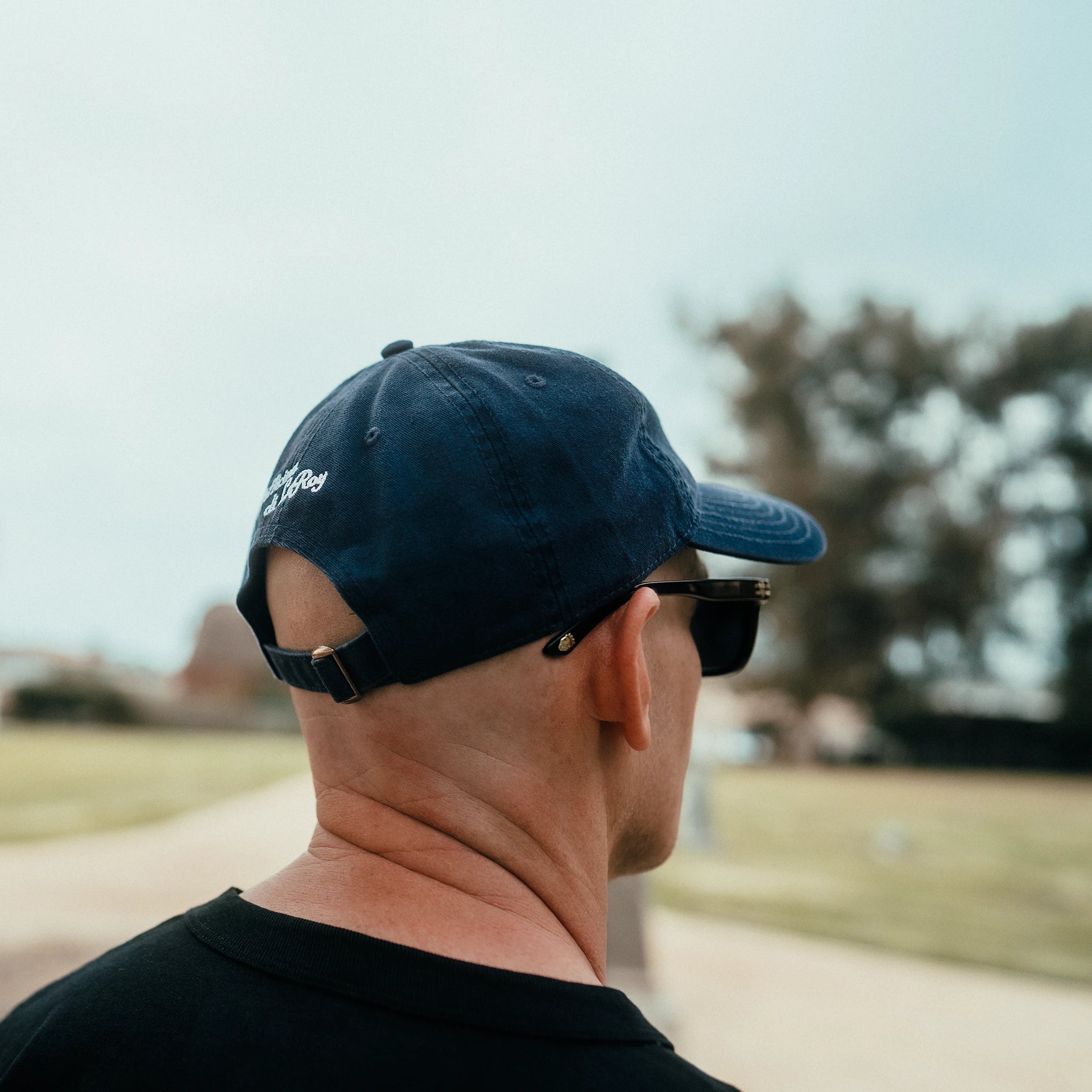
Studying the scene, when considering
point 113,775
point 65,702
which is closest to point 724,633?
point 113,775

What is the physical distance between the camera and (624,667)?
108 centimetres

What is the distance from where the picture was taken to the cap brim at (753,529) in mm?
1269

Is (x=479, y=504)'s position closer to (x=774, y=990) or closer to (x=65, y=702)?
(x=774, y=990)

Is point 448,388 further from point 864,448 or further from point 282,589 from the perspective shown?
point 864,448

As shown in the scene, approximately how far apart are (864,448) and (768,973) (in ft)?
73.4

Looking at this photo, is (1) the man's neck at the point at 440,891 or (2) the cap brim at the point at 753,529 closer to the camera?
(1) the man's neck at the point at 440,891

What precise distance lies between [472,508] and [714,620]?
1.49ft

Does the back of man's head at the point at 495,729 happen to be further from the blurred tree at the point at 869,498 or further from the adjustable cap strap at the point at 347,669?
the blurred tree at the point at 869,498

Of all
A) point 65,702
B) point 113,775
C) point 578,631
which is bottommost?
point 65,702

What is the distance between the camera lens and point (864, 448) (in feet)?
90.1

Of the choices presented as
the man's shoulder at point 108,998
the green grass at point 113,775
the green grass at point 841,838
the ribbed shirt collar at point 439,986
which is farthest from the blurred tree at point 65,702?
the ribbed shirt collar at point 439,986

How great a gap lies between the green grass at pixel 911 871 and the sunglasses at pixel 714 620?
26.3ft

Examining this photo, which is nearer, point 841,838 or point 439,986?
point 439,986

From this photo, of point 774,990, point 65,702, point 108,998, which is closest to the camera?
point 108,998
